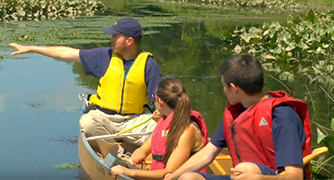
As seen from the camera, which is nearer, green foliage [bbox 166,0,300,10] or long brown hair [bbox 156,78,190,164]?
long brown hair [bbox 156,78,190,164]

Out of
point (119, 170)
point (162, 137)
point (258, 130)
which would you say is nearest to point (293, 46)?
point (162, 137)

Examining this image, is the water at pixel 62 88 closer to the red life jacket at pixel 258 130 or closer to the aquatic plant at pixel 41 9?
the aquatic plant at pixel 41 9

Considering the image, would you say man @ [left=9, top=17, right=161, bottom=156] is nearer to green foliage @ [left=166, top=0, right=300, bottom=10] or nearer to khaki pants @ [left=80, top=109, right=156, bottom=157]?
khaki pants @ [left=80, top=109, right=156, bottom=157]

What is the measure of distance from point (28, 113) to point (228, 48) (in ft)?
25.7

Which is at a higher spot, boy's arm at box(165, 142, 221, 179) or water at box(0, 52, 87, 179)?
boy's arm at box(165, 142, 221, 179)

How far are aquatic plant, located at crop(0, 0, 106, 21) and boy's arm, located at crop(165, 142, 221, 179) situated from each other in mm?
17294

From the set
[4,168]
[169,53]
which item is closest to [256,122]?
[4,168]

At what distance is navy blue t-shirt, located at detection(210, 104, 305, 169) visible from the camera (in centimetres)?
341

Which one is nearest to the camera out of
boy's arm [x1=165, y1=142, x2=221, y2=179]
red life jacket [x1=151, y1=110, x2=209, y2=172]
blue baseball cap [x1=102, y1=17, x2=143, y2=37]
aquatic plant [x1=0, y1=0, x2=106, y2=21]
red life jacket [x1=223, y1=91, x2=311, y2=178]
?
red life jacket [x1=223, y1=91, x2=311, y2=178]

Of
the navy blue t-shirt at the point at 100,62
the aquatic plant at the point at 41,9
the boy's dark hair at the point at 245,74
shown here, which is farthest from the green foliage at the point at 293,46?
the aquatic plant at the point at 41,9

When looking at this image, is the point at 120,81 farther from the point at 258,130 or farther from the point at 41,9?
the point at 41,9

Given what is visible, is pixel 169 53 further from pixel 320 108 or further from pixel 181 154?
pixel 181 154

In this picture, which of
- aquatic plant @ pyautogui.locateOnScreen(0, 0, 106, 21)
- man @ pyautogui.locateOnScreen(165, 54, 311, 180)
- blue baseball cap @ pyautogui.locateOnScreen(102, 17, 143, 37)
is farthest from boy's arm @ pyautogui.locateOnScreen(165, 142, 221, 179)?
aquatic plant @ pyautogui.locateOnScreen(0, 0, 106, 21)

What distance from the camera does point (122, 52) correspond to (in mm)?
6051
